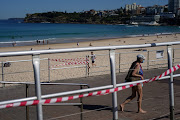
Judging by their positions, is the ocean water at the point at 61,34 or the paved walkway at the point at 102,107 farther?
the ocean water at the point at 61,34

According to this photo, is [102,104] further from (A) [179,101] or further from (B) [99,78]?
(B) [99,78]

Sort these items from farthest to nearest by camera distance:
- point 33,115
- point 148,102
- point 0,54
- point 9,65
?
point 9,65
point 148,102
point 33,115
point 0,54

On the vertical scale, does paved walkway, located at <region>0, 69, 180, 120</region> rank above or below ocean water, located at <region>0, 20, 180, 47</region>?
below

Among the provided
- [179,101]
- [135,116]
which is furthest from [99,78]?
[135,116]

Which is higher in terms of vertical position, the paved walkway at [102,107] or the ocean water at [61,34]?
the ocean water at [61,34]

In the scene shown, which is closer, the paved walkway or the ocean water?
the paved walkway

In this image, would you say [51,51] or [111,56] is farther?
[111,56]

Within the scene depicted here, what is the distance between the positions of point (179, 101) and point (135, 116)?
1634 mm

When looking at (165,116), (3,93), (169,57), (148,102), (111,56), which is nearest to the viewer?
(111,56)

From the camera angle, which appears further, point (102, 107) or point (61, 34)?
point (61, 34)

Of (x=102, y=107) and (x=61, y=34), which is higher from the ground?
(x=61, y=34)

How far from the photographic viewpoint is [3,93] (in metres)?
8.34

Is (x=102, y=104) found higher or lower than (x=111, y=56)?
lower

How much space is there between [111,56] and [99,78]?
22.6ft
